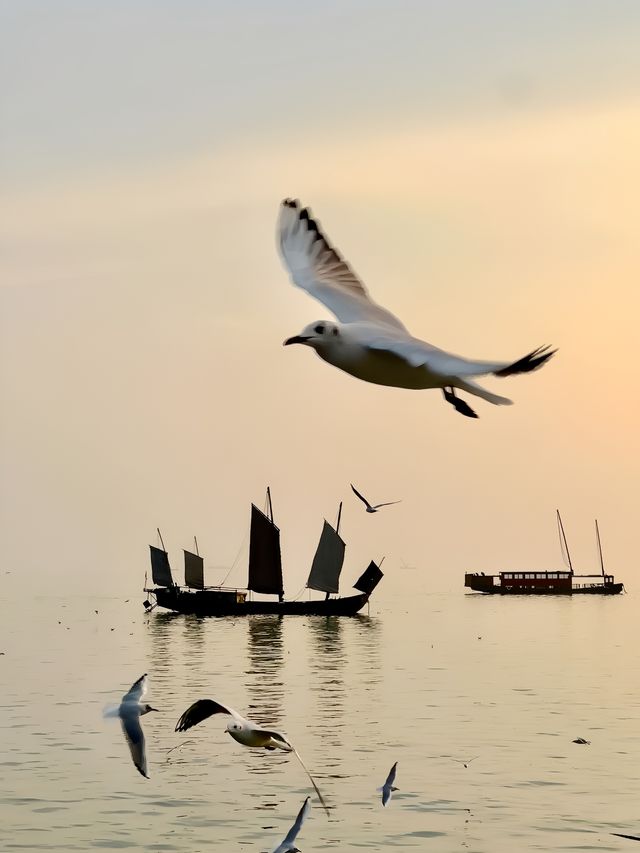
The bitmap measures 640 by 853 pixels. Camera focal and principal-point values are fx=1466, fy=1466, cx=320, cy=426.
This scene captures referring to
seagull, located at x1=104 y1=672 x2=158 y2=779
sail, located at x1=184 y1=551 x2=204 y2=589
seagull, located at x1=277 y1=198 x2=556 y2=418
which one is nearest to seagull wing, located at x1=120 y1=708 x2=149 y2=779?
seagull, located at x1=104 y1=672 x2=158 y2=779

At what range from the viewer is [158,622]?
14088 cm

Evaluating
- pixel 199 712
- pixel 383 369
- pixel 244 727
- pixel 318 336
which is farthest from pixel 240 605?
pixel 383 369

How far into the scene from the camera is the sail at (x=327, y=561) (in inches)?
4547

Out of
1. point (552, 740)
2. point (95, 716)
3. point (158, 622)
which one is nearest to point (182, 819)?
point (552, 740)

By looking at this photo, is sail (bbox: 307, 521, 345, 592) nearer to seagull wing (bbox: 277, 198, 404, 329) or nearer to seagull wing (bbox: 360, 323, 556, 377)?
seagull wing (bbox: 277, 198, 404, 329)

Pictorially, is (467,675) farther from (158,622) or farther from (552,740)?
(158,622)

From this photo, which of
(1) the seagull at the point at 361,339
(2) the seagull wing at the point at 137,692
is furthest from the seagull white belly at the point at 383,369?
(2) the seagull wing at the point at 137,692

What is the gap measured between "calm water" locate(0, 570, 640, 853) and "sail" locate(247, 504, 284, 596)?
26.3 feet

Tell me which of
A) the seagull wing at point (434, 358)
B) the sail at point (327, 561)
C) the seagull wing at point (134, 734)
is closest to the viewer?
the seagull wing at point (434, 358)

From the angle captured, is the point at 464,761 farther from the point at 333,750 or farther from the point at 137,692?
the point at 137,692

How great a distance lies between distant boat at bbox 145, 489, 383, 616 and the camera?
4437 inches

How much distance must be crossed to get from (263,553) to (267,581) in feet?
7.42

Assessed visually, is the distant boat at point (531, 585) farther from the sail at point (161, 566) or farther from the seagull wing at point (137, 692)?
the seagull wing at point (137, 692)

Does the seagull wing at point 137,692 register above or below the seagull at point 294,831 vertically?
above
